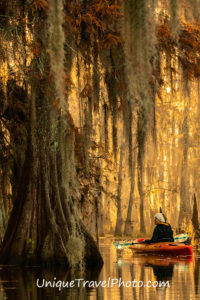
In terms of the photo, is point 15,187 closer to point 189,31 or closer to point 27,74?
point 27,74

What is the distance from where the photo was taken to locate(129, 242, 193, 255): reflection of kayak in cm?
1955

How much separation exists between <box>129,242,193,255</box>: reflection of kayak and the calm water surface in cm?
327

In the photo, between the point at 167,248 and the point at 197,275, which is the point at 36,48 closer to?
the point at 197,275

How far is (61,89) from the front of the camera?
8742 millimetres

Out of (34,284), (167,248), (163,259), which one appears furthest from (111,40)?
(167,248)

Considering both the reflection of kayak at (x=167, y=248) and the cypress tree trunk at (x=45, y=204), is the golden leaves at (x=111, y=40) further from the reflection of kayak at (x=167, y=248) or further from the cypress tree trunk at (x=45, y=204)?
the reflection of kayak at (x=167, y=248)

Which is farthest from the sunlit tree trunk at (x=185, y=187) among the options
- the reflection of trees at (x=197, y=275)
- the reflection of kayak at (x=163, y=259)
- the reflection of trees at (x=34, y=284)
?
the reflection of trees at (x=34, y=284)

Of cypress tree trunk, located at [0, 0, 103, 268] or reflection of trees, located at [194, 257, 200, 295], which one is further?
cypress tree trunk, located at [0, 0, 103, 268]

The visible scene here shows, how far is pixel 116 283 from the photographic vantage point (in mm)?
12008

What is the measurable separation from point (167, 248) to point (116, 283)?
8292 millimetres

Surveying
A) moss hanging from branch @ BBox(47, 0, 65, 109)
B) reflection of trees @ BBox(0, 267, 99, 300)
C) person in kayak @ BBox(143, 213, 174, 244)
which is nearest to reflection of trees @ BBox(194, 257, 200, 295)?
reflection of trees @ BBox(0, 267, 99, 300)

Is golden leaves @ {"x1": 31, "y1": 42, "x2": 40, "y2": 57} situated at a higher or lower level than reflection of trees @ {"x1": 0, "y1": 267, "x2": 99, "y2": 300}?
higher

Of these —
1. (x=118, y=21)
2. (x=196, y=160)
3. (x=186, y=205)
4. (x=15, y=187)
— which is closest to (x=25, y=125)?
(x=15, y=187)

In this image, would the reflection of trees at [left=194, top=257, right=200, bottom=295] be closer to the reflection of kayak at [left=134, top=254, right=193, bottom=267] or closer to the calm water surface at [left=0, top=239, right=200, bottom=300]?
the calm water surface at [left=0, top=239, right=200, bottom=300]
